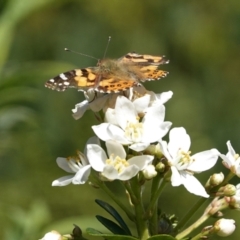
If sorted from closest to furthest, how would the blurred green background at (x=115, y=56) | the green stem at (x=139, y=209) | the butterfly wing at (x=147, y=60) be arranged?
the green stem at (x=139, y=209) < the butterfly wing at (x=147, y=60) < the blurred green background at (x=115, y=56)

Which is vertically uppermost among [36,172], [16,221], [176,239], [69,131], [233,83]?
[233,83]

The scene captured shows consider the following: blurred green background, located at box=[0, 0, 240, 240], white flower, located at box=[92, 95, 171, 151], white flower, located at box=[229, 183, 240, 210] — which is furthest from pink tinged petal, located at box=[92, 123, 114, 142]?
blurred green background, located at box=[0, 0, 240, 240]

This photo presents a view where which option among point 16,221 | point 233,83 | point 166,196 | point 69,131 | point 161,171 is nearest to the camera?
point 161,171

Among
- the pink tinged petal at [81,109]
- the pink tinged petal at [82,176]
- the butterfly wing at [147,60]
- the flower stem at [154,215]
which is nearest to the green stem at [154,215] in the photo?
the flower stem at [154,215]

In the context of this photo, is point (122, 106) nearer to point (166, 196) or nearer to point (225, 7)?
point (166, 196)

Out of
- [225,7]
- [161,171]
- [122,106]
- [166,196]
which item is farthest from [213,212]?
[225,7]

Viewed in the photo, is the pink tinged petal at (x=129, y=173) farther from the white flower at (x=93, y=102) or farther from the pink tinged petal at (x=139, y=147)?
the white flower at (x=93, y=102)

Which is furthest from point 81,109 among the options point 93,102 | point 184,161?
point 184,161
